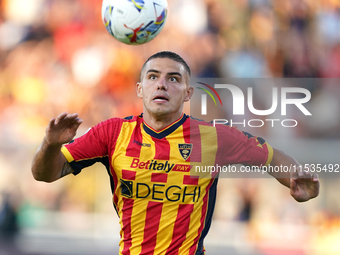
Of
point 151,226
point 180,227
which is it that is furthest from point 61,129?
point 180,227

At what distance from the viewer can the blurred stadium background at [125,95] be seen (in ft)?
20.1

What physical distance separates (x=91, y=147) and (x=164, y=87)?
0.73 m

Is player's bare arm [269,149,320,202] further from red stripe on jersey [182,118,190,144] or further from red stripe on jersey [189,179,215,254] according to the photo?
red stripe on jersey [182,118,190,144]

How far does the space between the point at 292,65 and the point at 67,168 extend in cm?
476

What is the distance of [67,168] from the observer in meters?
3.16

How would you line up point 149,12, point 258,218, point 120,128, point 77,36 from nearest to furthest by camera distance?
point 120,128 → point 149,12 → point 258,218 → point 77,36

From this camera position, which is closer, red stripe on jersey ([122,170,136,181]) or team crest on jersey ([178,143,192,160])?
red stripe on jersey ([122,170,136,181])

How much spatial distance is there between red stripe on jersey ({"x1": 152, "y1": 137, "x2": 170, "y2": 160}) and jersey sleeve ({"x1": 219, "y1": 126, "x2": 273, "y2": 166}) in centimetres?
48

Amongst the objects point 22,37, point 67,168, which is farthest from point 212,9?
point 67,168

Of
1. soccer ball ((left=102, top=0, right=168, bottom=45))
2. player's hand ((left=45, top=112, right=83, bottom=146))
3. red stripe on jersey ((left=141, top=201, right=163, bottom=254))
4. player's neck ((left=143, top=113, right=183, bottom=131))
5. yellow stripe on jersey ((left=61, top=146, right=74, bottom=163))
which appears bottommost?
red stripe on jersey ((left=141, top=201, right=163, bottom=254))

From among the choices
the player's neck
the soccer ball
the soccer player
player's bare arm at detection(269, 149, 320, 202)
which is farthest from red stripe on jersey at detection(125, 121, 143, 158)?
player's bare arm at detection(269, 149, 320, 202)

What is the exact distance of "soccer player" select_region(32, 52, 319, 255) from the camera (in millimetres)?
3125

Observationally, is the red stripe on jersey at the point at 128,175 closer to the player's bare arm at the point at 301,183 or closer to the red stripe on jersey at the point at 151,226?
the red stripe on jersey at the point at 151,226

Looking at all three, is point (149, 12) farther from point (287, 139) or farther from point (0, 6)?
point (0, 6)
